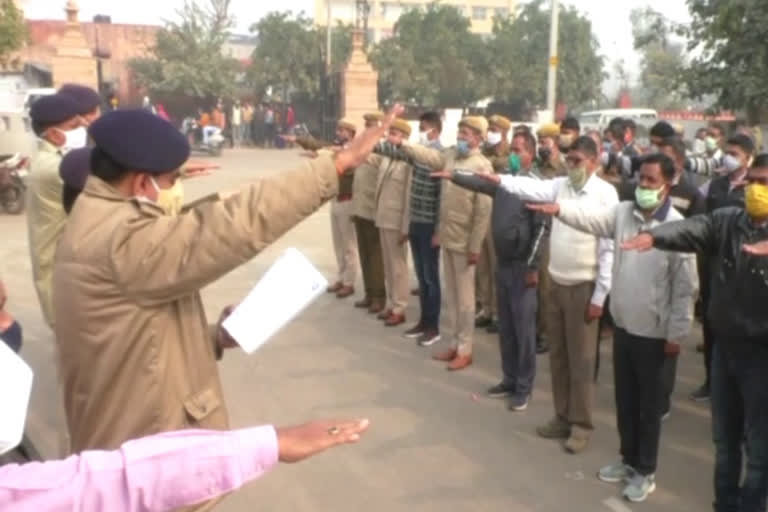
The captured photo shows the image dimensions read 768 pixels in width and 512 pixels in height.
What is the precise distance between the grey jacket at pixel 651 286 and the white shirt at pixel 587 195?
42 centimetres

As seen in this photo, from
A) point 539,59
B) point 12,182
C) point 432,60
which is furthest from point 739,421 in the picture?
point 539,59

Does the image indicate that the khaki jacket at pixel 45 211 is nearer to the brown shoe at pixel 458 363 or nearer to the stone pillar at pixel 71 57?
the brown shoe at pixel 458 363

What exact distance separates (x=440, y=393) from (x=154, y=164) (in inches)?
157

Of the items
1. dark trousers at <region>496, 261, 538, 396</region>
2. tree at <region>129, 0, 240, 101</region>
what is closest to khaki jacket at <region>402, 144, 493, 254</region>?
dark trousers at <region>496, 261, 538, 396</region>

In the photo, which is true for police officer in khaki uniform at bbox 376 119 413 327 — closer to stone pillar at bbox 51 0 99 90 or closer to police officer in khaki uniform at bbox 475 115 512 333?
police officer in khaki uniform at bbox 475 115 512 333

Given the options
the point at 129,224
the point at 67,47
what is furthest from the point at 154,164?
the point at 67,47

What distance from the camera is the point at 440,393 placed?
5852mm

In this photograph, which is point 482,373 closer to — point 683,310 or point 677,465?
point 677,465

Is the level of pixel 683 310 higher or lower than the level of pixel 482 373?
higher

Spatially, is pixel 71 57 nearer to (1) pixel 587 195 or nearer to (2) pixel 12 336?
(1) pixel 587 195

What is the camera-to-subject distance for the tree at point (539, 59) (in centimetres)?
3969

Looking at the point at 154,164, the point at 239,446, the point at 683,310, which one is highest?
the point at 154,164

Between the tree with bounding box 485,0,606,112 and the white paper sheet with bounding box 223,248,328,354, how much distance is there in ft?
122

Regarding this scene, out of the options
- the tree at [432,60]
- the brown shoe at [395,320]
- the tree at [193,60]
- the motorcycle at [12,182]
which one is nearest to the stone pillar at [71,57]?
the tree at [193,60]
